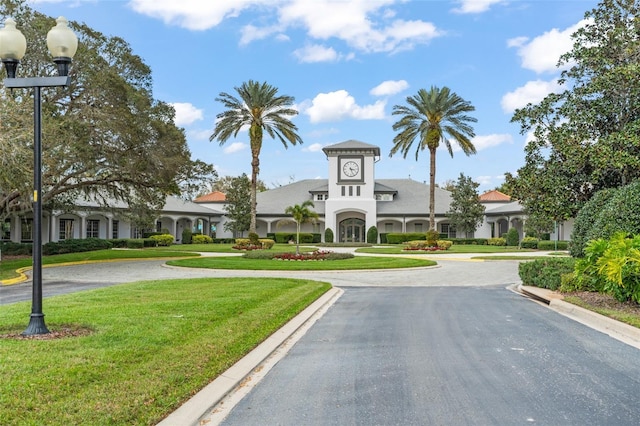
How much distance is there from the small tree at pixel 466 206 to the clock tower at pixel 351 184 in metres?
8.59

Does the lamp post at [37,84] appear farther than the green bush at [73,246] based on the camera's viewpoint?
No

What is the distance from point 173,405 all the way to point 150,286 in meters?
10.5

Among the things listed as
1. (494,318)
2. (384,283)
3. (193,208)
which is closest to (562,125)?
(384,283)

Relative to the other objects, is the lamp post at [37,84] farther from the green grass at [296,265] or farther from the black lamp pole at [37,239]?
the green grass at [296,265]

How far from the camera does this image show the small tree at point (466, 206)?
2122 inches

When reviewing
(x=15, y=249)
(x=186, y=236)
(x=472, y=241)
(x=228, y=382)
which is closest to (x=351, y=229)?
(x=472, y=241)

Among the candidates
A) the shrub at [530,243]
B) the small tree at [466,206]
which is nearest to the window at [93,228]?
the small tree at [466,206]

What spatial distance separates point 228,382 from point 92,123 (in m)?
22.1

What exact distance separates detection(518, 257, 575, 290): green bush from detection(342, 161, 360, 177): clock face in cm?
4031

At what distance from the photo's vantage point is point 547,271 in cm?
1523

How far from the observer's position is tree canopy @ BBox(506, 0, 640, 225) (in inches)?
636

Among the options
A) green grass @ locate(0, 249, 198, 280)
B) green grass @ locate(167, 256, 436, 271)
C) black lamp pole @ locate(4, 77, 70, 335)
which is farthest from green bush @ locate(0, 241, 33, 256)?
black lamp pole @ locate(4, 77, 70, 335)

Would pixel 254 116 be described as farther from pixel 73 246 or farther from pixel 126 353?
pixel 126 353

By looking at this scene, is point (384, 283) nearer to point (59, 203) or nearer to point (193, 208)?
point (59, 203)
